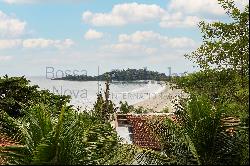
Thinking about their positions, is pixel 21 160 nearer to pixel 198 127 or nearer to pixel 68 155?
pixel 68 155

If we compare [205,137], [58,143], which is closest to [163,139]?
[205,137]

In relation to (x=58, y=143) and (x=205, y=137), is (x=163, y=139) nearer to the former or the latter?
(x=205, y=137)

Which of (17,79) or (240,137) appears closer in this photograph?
(240,137)

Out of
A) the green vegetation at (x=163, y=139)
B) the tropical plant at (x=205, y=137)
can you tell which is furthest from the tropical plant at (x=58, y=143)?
the tropical plant at (x=205, y=137)

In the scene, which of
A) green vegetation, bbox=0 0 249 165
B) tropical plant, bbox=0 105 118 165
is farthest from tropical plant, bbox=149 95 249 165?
tropical plant, bbox=0 105 118 165

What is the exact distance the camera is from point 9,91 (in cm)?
2439

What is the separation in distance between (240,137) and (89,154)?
205cm

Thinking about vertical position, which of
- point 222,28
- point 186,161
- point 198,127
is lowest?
point 186,161

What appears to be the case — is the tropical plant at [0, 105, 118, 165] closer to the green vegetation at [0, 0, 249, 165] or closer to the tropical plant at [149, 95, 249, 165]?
the green vegetation at [0, 0, 249, 165]

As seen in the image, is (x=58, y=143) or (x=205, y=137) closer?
(x=58, y=143)

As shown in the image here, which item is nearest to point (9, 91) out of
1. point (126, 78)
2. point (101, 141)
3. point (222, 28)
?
point (222, 28)

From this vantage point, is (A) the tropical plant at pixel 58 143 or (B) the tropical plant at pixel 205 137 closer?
(A) the tropical plant at pixel 58 143

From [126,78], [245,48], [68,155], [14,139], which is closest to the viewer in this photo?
[68,155]

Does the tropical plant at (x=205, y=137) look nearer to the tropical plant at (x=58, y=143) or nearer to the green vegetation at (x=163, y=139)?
the green vegetation at (x=163, y=139)
